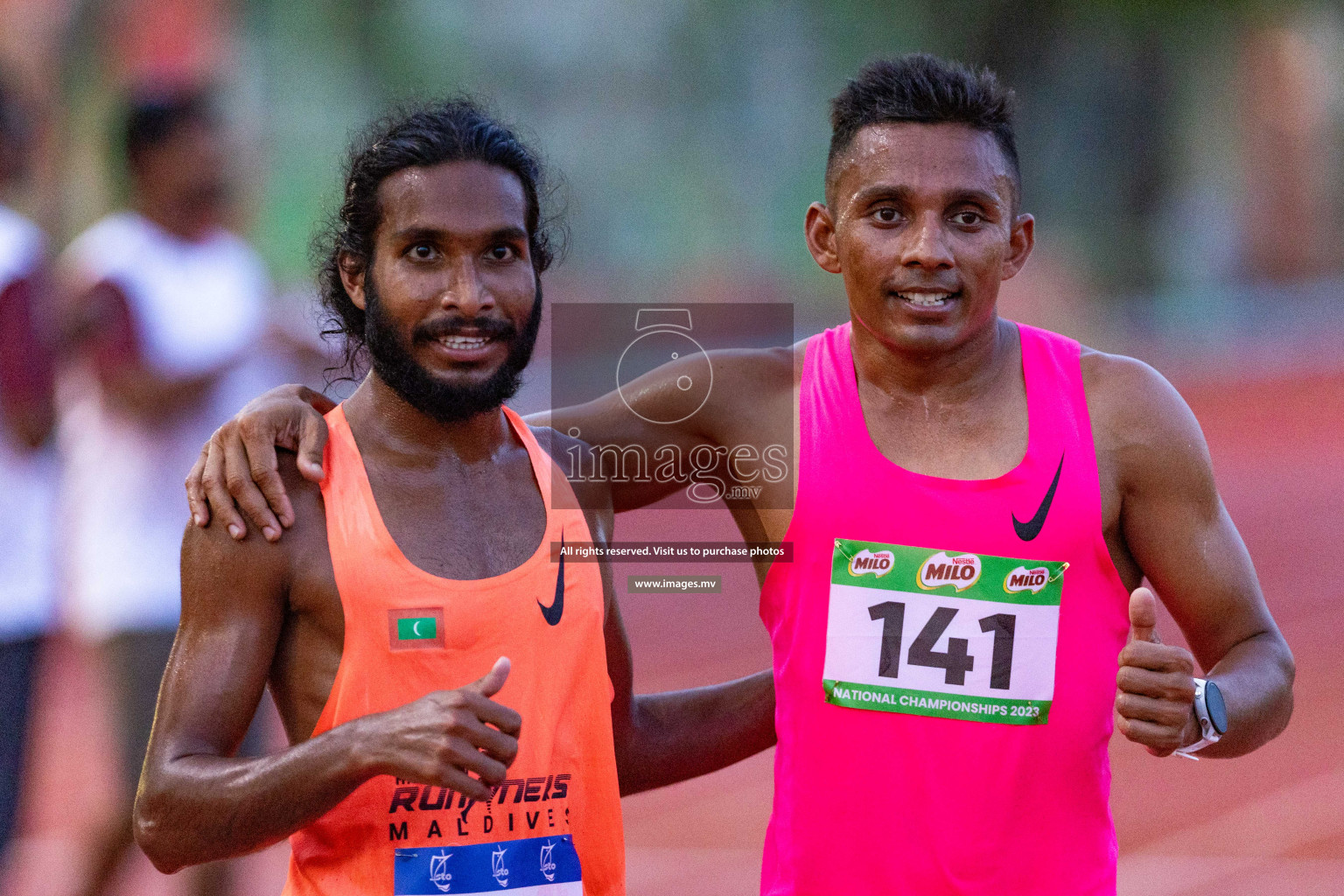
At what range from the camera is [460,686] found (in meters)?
2.49

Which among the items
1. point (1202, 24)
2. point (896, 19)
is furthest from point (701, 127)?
point (1202, 24)

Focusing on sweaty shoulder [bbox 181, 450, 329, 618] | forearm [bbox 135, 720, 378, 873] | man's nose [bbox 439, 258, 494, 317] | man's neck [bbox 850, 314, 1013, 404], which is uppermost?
man's nose [bbox 439, 258, 494, 317]

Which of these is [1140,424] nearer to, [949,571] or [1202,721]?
[949,571]

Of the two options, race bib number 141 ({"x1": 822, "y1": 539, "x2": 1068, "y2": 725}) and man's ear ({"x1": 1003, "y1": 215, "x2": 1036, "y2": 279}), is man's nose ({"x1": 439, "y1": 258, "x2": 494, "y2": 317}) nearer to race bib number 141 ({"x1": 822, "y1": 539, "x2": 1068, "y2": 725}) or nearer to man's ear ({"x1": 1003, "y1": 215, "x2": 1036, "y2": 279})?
race bib number 141 ({"x1": 822, "y1": 539, "x2": 1068, "y2": 725})

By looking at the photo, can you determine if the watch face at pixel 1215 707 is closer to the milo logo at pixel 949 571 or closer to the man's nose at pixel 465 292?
the milo logo at pixel 949 571

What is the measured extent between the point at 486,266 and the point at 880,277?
0.79m

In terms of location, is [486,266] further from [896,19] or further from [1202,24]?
[1202,24]

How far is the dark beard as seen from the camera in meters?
2.63

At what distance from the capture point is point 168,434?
177 inches

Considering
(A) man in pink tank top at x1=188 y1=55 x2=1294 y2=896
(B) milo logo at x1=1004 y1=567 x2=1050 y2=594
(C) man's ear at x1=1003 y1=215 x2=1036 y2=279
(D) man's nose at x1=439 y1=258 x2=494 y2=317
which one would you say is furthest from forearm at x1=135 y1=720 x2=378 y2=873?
(C) man's ear at x1=1003 y1=215 x2=1036 y2=279

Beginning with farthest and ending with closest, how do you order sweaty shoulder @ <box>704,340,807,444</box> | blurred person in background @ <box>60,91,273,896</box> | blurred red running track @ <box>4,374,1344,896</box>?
blurred red running track @ <box>4,374,1344,896</box>
blurred person in background @ <box>60,91,273,896</box>
sweaty shoulder @ <box>704,340,807,444</box>

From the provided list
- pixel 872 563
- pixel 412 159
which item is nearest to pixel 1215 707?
pixel 872 563

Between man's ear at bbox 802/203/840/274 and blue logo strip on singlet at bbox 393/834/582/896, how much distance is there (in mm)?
1356

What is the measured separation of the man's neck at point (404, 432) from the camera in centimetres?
272
